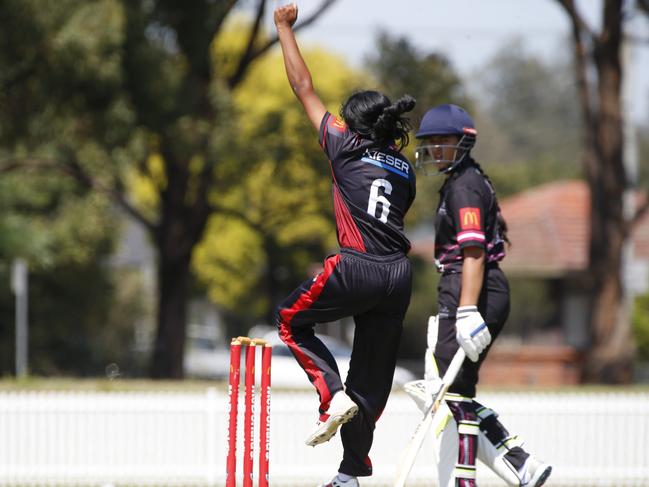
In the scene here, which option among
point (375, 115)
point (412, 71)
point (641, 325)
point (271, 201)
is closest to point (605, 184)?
point (412, 71)

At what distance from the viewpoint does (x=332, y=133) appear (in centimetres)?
561

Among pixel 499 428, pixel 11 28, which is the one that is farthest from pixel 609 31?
pixel 499 428

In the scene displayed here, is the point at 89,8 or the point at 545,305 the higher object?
the point at 89,8

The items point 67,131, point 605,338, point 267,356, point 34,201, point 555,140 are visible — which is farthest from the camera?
point 555,140

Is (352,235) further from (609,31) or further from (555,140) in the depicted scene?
(555,140)

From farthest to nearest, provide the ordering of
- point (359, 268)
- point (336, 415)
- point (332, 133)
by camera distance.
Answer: point (332, 133)
point (359, 268)
point (336, 415)

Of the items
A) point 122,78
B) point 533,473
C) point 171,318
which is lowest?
point 533,473

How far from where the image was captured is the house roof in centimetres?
2988

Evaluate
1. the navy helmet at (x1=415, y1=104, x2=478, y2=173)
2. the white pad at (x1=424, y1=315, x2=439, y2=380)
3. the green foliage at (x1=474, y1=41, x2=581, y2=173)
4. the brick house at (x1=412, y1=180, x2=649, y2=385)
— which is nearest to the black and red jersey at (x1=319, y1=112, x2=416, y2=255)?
the navy helmet at (x1=415, y1=104, x2=478, y2=173)

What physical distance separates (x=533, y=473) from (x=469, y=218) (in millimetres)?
1482

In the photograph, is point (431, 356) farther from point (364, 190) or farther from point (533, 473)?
point (364, 190)

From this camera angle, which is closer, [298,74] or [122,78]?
[298,74]

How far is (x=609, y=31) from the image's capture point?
60.7 ft

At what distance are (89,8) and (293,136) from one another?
5.00 m
